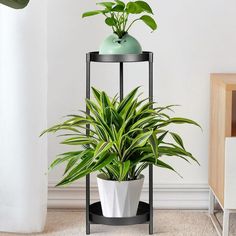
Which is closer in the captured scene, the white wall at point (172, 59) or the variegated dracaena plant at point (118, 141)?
the variegated dracaena plant at point (118, 141)

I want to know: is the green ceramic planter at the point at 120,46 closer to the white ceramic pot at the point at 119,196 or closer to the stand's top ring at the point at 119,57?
the stand's top ring at the point at 119,57

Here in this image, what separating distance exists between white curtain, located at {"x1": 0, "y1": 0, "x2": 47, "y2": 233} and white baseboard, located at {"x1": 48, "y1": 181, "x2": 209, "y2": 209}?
1.11 feet

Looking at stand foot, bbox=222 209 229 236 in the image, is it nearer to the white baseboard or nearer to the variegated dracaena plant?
the variegated dracaena plant

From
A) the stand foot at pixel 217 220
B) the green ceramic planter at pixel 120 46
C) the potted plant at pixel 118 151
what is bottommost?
the stand foot at pixel 217 220

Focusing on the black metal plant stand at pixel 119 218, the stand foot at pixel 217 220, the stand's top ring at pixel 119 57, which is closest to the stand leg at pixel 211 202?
the stand foot at pixel 217 220

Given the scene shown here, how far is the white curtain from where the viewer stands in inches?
65.0

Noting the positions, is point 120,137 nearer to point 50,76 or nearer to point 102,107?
point 102,107

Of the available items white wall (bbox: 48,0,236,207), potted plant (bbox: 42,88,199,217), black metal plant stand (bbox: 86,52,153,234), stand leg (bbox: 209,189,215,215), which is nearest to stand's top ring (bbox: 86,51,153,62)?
black metal plant stand (bbox: 86,52,153,234)

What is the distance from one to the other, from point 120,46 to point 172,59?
42cm

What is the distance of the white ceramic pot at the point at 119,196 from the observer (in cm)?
164

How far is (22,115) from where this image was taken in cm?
168

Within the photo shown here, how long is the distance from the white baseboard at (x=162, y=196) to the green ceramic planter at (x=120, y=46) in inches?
25.6

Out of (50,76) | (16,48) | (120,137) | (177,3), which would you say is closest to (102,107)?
(120,137)

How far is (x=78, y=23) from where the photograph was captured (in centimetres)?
200
